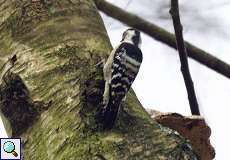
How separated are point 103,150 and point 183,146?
1.21ft

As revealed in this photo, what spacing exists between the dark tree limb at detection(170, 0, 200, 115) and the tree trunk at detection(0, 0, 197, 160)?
0.43 metres

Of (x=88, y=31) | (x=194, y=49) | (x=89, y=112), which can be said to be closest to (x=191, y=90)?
(x=194, y=49)

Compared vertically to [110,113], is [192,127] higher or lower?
lower

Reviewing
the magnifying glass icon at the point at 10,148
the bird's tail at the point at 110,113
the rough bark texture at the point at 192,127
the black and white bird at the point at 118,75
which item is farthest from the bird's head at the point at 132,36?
the bird's tail at the point at 110,113

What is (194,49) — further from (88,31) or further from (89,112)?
(89,112)

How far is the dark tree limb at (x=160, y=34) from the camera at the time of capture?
13.0 feet

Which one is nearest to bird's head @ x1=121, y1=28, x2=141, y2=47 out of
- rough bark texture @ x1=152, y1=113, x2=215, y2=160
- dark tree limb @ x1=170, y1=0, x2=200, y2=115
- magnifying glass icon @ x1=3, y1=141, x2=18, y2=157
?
rough bark texture @ x1=152, y1=113, x2=215, y2=160

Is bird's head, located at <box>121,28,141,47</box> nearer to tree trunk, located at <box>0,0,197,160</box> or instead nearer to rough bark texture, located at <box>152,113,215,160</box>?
rough bark texture, located at <box>152,113,215,160</box>

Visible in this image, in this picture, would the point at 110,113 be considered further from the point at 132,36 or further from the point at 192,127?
the point at 132,36

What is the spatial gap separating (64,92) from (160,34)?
1.23 m

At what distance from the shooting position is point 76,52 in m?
3.36

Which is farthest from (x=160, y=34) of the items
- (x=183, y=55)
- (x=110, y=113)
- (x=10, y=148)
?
(x=110, y=113)

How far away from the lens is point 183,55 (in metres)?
3.86

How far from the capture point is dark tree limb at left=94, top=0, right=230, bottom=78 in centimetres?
397
